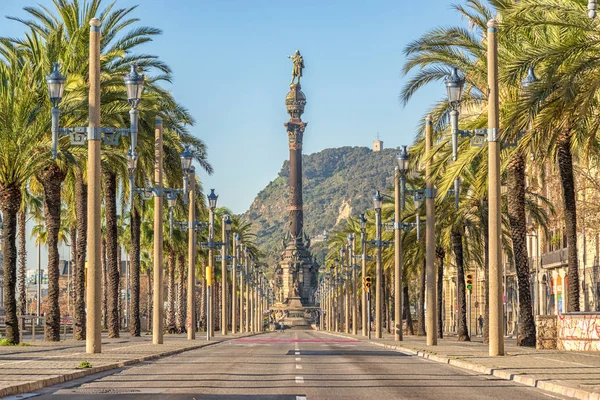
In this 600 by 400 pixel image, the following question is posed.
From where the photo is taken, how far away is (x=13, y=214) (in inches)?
1467

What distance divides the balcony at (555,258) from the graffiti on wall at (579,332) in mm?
33372

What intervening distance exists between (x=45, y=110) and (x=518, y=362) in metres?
19.7

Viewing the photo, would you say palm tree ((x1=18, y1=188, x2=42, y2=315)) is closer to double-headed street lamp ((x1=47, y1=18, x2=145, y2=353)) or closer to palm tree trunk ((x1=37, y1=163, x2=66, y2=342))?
palm tree trunk ((x1=37, y1=163, x2=66, y2=342))

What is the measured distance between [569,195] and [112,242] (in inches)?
869

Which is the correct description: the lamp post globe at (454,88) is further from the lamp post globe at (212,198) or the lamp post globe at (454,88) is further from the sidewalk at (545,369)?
the lamp post globe at (212,198)

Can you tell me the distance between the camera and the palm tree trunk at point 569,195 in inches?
1384

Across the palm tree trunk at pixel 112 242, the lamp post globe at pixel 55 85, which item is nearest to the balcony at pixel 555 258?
the palm tree trunk at pixel 112 242

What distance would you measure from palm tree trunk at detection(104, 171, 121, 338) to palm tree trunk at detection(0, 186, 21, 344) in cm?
1028

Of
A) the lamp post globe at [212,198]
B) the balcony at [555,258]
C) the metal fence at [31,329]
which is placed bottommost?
the metal fence at [31,329]

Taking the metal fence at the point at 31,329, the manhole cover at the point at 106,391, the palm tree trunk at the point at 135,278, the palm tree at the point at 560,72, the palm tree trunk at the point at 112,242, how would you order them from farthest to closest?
1. the palm tree trunk at the point at 135,278
2. the palm tree trunk at the point at 112,242
3. the metal fence at the point at 31,329
4. the palm tree at the point at 560,72
5. the manhole cover at the point at 106,391

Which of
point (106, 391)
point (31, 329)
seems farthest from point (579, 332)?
point (31, 329)

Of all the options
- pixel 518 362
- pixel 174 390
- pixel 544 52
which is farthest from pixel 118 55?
pixel 174 390

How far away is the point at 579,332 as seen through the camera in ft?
117

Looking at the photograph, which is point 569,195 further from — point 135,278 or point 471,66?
point 135,278
